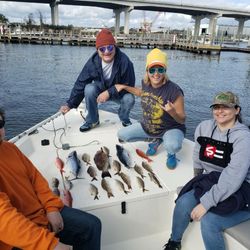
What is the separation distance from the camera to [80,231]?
2.22 meters

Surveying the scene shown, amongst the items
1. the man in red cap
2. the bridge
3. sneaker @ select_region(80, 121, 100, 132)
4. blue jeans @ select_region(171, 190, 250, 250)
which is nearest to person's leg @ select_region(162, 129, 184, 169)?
blue jeans @ select_region(171, 190, 250, 250)

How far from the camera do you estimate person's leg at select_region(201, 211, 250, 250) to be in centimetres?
232

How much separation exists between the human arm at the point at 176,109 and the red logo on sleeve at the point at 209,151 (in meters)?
0.89

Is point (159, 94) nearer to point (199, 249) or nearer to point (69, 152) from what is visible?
point (69, 152)

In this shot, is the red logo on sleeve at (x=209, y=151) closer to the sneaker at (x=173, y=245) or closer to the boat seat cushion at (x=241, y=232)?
the boat seat cushion at (x=241, y=232)

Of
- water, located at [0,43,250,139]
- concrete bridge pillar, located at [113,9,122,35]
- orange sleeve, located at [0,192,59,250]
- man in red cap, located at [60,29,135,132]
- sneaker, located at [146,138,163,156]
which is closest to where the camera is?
orange sleeve, located at [0,192,59,250]

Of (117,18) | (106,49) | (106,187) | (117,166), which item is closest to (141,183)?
(106,187)

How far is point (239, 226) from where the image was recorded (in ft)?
7.62

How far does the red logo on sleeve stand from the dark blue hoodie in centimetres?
239

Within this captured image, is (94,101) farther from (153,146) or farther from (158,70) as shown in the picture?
(158,70)

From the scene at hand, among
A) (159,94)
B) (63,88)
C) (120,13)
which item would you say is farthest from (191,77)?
(120,13)

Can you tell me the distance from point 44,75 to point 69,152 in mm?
18622

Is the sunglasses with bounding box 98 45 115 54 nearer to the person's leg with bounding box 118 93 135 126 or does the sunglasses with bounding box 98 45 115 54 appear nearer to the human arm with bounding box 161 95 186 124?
the person's leg with bounding box 118 93 135 126

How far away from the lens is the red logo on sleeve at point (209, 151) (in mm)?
2599
